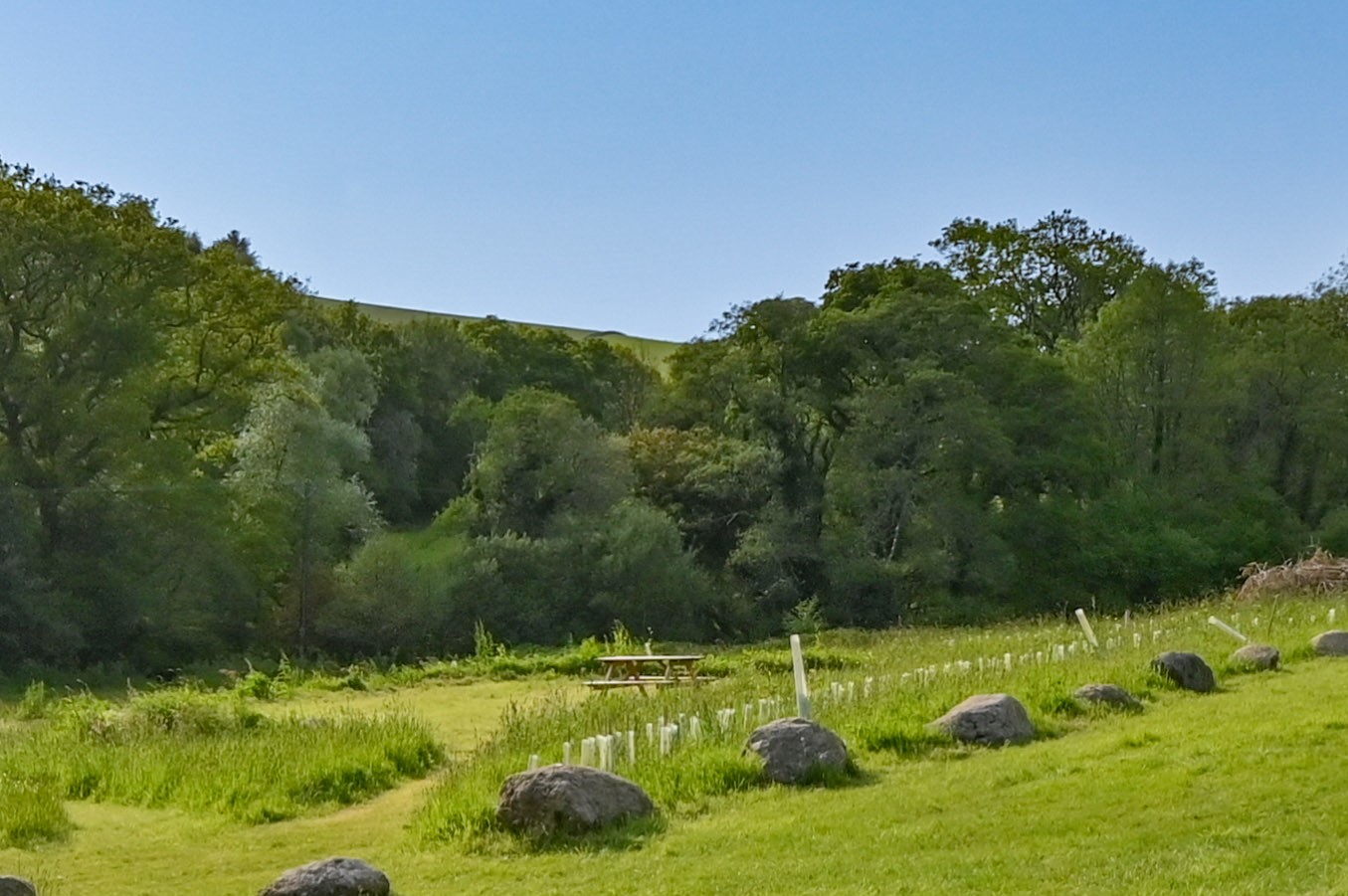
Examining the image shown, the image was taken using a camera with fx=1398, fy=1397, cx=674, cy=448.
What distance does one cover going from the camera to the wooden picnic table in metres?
21.5

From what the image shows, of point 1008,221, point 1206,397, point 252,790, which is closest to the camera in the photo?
point 252,790

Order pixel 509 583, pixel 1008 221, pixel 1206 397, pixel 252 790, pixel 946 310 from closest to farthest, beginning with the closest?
1. pixel 252 790
2. pixel 509 583
3. pixel 946 310
4. pixel 1206 397
5. pixel 1008 221

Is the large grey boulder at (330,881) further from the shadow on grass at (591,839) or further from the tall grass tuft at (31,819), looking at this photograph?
the tall grass tuft at (31,819)

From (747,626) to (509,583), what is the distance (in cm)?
756

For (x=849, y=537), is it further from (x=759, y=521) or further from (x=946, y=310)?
(x=946, y=310)

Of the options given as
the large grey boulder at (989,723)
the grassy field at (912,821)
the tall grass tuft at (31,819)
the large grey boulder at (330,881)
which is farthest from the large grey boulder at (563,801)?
the tall grass tuft at (31,819)

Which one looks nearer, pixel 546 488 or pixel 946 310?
pixel 546 488

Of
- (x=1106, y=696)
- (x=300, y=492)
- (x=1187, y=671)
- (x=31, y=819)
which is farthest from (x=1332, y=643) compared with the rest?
(x=300, y=492)

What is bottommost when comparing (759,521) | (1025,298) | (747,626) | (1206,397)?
(747,626)

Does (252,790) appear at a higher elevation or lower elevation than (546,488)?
lower

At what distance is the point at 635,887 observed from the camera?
28.6 ft

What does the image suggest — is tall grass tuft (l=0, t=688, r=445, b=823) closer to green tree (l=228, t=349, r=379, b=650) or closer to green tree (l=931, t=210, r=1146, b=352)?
green tree (l=228, t=349, r=379, b=650)

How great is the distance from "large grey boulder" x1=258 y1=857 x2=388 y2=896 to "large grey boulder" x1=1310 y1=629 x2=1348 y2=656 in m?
14.8

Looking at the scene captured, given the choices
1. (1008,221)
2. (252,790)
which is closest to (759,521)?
→ (1008,221)
